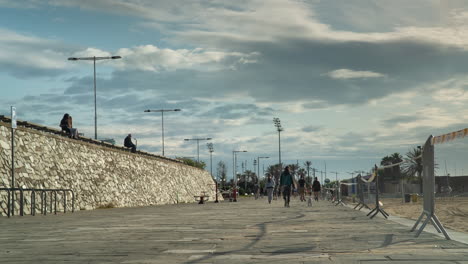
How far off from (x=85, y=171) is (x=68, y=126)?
9.55ft

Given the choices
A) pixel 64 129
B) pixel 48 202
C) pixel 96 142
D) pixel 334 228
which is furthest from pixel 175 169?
pixel 334 228

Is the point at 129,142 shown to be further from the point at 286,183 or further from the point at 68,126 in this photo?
the point at 286,183

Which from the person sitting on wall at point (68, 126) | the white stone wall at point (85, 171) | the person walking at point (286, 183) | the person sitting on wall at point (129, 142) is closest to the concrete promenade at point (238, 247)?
the white stone wall at point (85, 171)

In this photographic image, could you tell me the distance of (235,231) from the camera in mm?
11914

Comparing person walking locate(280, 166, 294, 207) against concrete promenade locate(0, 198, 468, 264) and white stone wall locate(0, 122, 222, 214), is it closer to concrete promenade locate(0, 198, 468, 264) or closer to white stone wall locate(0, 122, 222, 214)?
white stone wall locate(0, 122, 222, 214)

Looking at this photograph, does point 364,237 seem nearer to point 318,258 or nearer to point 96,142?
point 318,258

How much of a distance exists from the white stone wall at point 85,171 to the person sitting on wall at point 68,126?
50cm

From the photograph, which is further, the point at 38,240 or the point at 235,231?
the point at 235,231

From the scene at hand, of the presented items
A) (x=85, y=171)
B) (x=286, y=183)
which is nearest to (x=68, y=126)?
(x=85, y=171)

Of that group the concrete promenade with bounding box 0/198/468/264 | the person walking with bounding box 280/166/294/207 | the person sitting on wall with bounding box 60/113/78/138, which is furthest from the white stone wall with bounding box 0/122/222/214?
the concrete promenade with bounding box 0/198/468/264

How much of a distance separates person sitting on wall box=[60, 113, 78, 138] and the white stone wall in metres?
0.50

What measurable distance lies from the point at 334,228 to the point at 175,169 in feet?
190

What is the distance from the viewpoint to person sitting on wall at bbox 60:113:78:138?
35.1m

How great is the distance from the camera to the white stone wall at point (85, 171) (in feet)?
87.8
